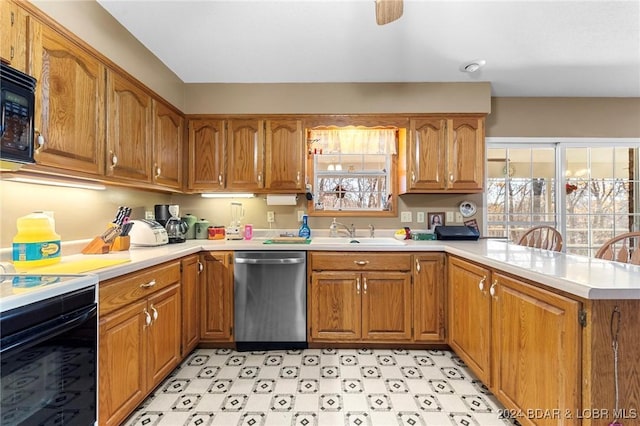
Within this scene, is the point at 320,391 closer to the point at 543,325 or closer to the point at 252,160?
the point at 543,325

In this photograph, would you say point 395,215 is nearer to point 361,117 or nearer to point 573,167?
point 361,117

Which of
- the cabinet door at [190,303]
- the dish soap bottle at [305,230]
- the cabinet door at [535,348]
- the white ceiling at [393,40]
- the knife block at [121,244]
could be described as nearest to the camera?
the cabinet door at [535,348]

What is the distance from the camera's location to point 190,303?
2332 millimetres

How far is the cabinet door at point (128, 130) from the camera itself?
6.13 ft

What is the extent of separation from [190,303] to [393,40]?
8.34 ft

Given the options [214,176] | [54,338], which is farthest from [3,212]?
[214,176]

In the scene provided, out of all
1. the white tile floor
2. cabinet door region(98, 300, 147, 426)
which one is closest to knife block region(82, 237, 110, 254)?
cabinet door region(98, 300, 147, 426)

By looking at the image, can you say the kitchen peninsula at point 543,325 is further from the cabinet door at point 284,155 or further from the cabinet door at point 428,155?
the cabinet door at point 284,155

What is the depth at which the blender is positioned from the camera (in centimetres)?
291

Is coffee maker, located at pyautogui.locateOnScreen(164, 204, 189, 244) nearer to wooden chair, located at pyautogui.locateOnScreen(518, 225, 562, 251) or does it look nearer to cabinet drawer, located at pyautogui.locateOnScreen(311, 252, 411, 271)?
cabinet drawer, located at pyautogui.locateOnScreen(311, 252, 411, 271)

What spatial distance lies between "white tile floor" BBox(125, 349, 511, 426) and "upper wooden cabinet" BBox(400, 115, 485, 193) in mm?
1515

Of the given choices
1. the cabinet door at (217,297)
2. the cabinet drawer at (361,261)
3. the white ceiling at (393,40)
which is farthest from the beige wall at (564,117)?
the cabinet door at (217,297)

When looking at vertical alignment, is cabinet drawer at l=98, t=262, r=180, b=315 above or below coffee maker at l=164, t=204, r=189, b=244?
below

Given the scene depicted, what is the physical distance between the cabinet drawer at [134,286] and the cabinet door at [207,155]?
104 centimetres
